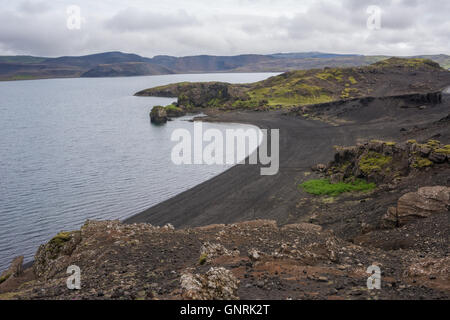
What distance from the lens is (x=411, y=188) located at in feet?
94.2

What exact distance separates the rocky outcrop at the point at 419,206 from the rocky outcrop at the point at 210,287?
15.2 meters

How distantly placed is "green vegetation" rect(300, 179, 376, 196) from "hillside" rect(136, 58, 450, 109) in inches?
3195

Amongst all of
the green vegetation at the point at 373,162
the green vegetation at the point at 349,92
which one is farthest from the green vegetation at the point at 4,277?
the green vegetation at the point at 349,92

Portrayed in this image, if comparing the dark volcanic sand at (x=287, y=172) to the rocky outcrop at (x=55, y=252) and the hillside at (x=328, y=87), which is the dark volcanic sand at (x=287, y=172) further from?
the hillside at (x=328, y=87)

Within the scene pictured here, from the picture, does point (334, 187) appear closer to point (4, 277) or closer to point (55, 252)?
point (55, 252)

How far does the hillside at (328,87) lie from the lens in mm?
123250

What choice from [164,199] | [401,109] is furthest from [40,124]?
[401,109]

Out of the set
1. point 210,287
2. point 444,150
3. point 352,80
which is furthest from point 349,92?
point 210,287

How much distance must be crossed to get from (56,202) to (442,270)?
39.3m

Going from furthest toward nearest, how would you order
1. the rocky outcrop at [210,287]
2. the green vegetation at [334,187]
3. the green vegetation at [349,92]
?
the green vegetation at [349,92], the green vegetation at [334,187], the rocky outcrop at [210,287]

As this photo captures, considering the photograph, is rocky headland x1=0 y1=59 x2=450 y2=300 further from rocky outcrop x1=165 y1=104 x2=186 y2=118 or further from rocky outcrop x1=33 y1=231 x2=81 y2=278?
rocky outcrop x1=165 y1=104 x2=186 y2=118

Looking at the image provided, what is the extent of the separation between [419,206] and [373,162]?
16.4 meters

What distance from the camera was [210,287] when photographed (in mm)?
10383
